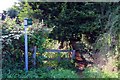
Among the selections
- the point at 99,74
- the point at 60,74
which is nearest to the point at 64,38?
the point at 60,74

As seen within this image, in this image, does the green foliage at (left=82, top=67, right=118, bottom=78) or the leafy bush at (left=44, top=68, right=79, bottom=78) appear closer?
the green foliage at (left=82, top=67, right=118, bottom=78)

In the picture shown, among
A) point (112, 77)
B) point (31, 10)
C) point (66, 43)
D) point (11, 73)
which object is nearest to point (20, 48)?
point (11, 73)

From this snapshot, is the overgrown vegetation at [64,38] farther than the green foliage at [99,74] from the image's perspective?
Yes

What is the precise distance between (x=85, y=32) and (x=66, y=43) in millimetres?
772

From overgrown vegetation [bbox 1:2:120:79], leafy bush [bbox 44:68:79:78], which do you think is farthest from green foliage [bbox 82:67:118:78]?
leafy bush [bbox 44:68:79:78]

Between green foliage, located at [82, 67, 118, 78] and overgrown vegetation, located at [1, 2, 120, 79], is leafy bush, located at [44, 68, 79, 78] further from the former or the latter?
green foliage, located at [82, 67, 118, 78]

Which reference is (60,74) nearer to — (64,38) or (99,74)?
(99,74)

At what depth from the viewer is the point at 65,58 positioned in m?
5.37

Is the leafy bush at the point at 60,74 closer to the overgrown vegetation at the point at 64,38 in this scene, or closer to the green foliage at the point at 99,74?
the overgrown vegetation at the point at 64,38

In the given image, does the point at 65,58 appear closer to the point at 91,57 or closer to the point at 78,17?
the point at 91,57

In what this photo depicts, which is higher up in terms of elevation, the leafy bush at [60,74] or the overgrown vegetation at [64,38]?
the overgrown vegetation at [64,38]

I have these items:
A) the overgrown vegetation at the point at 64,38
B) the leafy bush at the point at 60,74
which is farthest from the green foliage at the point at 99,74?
the leafy bush at the point at 60,74

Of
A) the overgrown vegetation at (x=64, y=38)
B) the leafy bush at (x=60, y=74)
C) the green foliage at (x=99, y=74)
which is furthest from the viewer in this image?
the overgrown vegetation at (x=64, y=38)

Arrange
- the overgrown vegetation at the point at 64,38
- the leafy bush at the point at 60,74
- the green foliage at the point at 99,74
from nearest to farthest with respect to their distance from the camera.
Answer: the green foliage at the point at 99,74 < the leafy bush at the point at 60,74 < the overgrown vegetation at the point at 64,38
